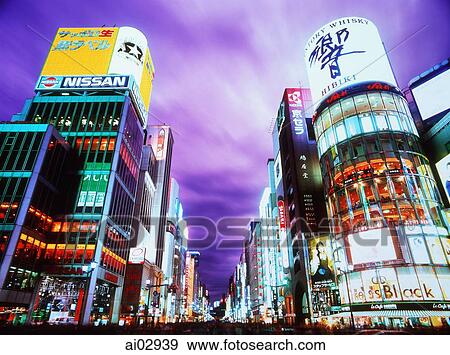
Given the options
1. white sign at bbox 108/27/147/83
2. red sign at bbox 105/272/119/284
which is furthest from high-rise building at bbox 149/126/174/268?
red sign at bbox 105/272/119/284

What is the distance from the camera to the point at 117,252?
48.4m

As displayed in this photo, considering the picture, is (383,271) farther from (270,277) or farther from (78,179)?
(270,277)

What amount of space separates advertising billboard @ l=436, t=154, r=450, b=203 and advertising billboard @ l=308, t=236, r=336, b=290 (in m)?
17.2

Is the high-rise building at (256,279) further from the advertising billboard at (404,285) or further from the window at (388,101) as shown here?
the window at (388,101)

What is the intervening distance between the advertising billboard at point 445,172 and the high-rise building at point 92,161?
142 feet

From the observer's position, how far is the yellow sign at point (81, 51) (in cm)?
5741

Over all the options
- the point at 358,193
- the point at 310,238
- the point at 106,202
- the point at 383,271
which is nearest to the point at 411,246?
the point at 383,271

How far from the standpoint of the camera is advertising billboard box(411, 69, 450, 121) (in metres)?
35.0

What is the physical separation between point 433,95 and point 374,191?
657 inches

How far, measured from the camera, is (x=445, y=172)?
32375 millimetres

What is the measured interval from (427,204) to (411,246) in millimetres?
5926

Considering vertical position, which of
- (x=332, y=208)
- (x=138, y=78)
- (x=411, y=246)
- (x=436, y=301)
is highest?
(x=138, y=78)

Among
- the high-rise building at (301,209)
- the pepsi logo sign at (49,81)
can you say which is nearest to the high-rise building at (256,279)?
the high-rise building at (301,209)

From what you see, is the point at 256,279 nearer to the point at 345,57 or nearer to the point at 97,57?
the point at 345,57
